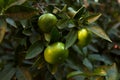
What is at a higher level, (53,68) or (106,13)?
(53,68)

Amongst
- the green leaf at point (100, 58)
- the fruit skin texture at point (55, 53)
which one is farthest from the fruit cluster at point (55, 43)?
the green leaf at point (100, 58)

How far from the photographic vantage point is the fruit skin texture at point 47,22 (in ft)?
3.40

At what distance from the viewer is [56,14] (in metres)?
1.12

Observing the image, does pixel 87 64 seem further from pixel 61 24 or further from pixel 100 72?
pixel 61 24

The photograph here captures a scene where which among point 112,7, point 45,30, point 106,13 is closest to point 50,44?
point 45,30

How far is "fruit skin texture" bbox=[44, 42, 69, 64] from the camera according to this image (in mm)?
1013

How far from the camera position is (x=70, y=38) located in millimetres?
1034

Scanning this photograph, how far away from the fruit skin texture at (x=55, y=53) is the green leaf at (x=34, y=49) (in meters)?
0.04

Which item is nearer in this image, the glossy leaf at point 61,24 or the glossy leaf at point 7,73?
the glossy leaf at point 61,24

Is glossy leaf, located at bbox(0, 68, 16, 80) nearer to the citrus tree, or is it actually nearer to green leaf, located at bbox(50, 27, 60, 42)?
the citrus tree

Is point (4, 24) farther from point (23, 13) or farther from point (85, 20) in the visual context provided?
point (85, 20)

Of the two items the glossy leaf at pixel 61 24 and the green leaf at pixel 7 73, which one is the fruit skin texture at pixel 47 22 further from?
the green leaf at pixel 7 73

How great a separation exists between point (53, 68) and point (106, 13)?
3.20 feet

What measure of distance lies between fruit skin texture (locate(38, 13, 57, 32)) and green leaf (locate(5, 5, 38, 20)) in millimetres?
40
